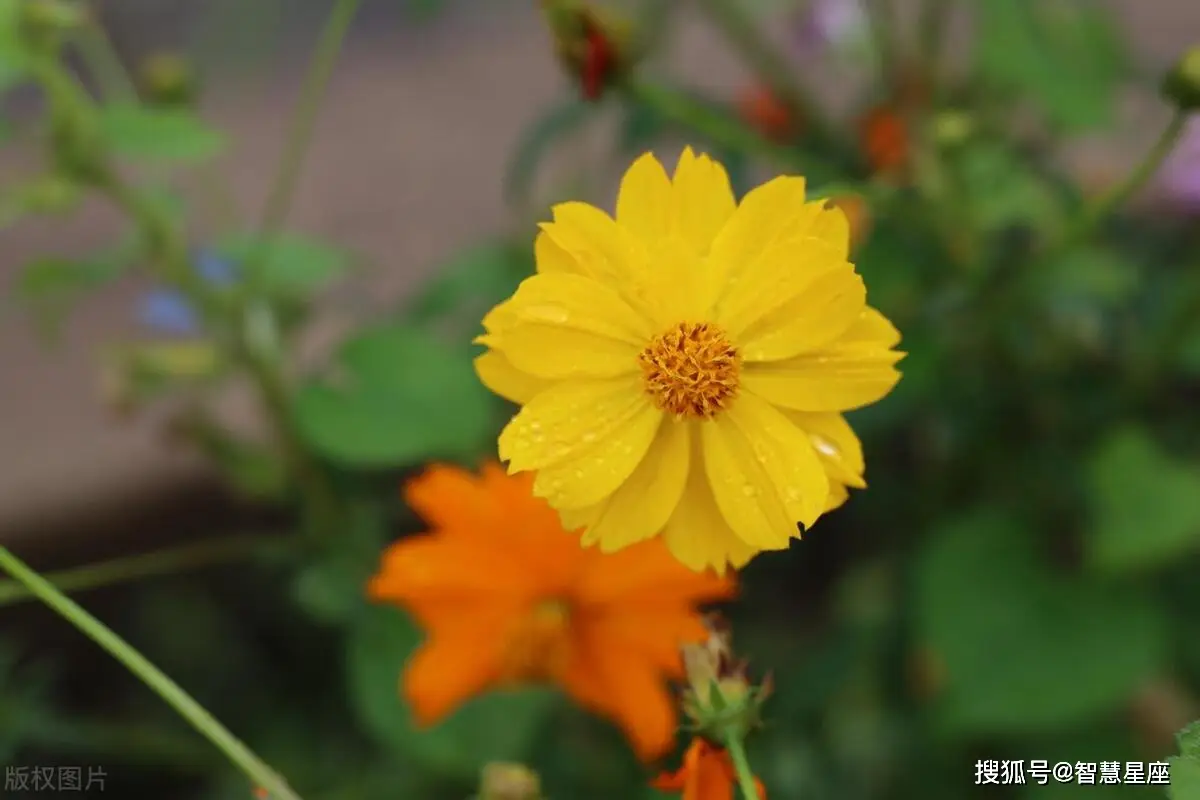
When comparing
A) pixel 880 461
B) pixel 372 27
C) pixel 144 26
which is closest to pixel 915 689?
pixel 880 461

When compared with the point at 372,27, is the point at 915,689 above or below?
below

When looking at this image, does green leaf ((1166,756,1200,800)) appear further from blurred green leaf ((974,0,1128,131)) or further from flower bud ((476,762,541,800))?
blurred green leaf ((974,0,1128,131))

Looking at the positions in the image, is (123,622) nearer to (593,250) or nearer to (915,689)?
(915,689)

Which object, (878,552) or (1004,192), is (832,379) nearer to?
(1004,192)

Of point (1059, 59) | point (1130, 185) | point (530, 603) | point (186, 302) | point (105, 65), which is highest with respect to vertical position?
point (105, 65)

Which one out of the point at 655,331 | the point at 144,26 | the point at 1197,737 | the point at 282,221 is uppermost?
the point at 144,26

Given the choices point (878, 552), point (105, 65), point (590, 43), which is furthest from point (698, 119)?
point (105, 65)
